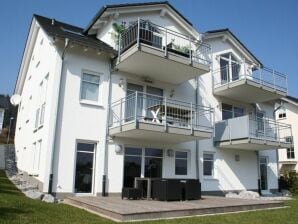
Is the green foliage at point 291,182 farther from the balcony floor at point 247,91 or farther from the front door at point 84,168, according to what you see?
the front door at point 84,168

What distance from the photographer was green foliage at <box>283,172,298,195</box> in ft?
71.9

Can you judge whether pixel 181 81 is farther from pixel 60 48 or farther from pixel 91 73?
pixel 60 48

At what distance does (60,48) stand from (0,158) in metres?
17.1

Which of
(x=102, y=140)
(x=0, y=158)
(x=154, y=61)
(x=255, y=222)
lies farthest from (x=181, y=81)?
(x=0, y=158)

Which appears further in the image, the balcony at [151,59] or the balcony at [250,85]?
the balcony at [250,85]

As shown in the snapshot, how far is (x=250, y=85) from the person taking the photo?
1748 centimetres

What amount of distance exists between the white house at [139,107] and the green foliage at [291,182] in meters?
2.79

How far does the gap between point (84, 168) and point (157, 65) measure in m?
5.99

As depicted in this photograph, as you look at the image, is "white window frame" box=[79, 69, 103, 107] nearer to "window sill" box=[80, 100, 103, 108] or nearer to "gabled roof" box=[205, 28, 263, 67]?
"window sill" box=[80, 100, 103, 108]

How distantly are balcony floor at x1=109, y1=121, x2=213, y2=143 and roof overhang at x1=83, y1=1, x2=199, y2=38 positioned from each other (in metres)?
6.28

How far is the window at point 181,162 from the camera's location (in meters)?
16.2

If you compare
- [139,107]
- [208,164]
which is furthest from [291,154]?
[139,107]

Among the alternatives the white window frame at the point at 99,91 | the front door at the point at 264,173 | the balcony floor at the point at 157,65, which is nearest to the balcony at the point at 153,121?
the white window frame at the point at 99,91

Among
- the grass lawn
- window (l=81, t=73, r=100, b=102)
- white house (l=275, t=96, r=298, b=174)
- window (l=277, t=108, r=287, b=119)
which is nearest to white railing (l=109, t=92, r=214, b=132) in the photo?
window (l=81, t=73, r=100, b=102)
